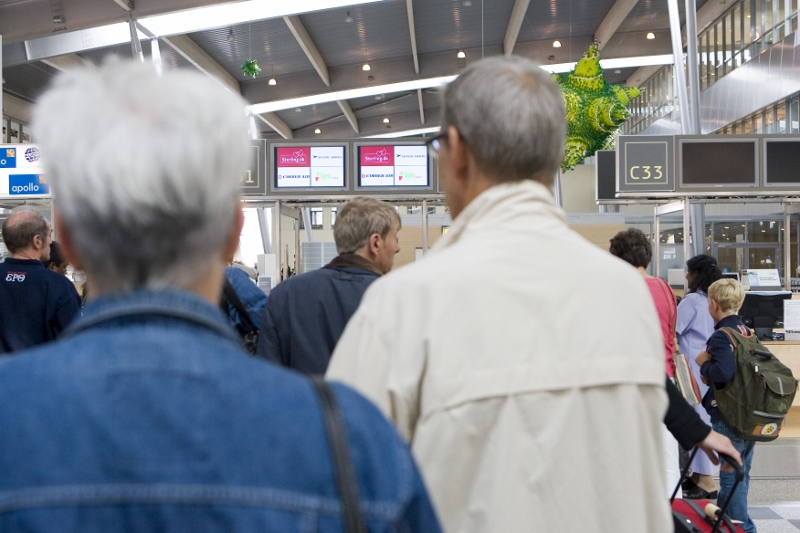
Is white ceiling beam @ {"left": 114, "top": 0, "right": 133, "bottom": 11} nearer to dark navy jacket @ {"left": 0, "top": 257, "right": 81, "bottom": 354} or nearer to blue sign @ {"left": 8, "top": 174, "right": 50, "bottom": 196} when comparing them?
blue sign @ {"left": 8, "top": 174, "right": 50, "bottom": 196}

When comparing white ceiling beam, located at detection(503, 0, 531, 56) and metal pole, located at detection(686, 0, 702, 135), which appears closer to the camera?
metal pole, located at detection(686, 0, 702, 135)

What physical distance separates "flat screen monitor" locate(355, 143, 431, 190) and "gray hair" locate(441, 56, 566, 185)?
822 cm

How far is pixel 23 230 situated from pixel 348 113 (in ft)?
70.5

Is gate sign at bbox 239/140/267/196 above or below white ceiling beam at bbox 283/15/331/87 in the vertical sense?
below

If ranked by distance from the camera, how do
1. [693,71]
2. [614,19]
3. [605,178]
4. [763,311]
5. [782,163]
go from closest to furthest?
[763,311] < [782,163] < [605,178] < [693,71] < [614,19]

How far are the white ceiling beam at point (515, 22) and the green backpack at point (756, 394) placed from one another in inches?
529

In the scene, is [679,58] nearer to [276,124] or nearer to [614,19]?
[614,19]

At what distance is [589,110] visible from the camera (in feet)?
35.8

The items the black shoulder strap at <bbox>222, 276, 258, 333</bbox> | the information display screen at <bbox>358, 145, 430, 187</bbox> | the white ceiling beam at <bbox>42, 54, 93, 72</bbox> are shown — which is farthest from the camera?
the white ceiling beam at <bbox>42, 54, 93, 72</bbox>

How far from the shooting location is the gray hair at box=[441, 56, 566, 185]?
4.19 feet

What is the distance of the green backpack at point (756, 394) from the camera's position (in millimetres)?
4016

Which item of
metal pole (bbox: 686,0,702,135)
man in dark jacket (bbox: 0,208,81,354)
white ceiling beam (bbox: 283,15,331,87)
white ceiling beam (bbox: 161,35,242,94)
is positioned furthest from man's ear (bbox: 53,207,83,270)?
white ceiling beam (bbox: 283,15,331,87)

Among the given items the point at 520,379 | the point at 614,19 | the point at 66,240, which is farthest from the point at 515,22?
the point at 66,240

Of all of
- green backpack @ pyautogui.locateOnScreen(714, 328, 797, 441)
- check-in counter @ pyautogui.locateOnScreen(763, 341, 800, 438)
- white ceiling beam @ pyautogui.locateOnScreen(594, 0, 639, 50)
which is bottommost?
check-in counter @ pyautogui.locateOnScreen(763, 341, 800, 438)
